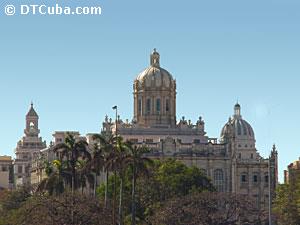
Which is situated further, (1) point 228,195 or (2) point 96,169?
(1) point 228,195

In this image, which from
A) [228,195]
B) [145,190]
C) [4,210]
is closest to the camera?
[228,195]

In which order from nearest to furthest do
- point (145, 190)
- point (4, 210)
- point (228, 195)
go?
1. point (228, 195)
2. point (145, 190)
3. point (4, 210)

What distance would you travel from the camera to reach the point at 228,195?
140500 mm

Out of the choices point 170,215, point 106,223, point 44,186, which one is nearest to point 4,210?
point 44,186

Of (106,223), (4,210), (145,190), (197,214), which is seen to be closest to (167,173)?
(145,190)

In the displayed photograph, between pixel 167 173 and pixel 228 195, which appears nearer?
pixel 228 195

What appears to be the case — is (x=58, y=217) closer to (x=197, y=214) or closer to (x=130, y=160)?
(x=130, y=160)

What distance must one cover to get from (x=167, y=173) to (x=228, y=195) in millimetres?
25861

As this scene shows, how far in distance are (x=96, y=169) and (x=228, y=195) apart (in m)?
21.8

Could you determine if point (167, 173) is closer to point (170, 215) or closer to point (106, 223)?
point (170, 215)

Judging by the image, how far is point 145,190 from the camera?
156 m

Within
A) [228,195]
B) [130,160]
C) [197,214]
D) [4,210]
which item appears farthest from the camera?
[4,210]

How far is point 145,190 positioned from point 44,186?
70.3 feet

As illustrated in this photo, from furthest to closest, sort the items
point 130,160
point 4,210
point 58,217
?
point 4,210 → point 130,160 → point 58,217
